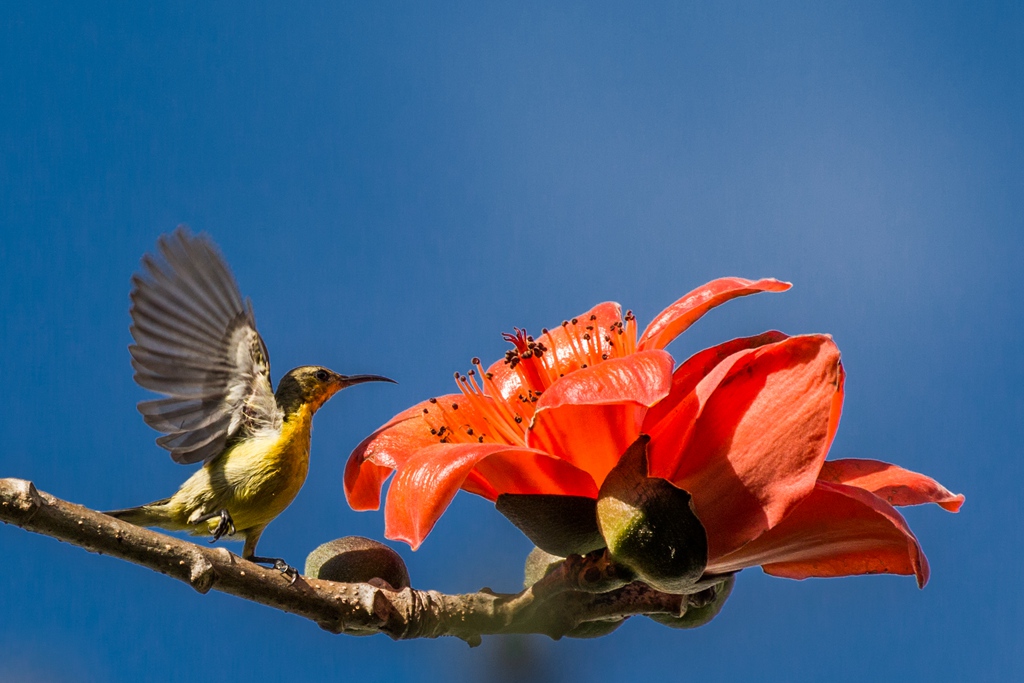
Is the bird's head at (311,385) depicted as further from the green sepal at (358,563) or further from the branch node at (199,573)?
the branch node at (199,573)

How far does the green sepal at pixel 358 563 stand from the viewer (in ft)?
5.71

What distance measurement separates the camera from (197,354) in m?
3.27

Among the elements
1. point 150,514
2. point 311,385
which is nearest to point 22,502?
point 150,514

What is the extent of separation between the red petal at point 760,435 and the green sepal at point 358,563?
561 millimetres

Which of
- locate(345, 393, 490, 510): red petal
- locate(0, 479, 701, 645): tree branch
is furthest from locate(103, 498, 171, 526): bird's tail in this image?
locate(0, 479, 701, 645): tree branch

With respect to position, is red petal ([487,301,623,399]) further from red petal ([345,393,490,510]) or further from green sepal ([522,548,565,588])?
green sepal ([522,548,565,588])

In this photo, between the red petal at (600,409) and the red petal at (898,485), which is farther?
the red petal at (898,485)

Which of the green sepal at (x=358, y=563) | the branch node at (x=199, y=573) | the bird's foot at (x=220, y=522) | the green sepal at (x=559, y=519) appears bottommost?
the branch node at (x=199, y=573)

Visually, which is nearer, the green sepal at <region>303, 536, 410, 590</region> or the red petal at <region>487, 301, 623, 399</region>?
the green sepal at <region>303, 536, 410, 590</region>

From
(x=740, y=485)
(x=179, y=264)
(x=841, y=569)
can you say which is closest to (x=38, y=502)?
(x=740, y=485)

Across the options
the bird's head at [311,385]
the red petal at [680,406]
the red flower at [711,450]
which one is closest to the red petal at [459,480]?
the red flower at [711,450]

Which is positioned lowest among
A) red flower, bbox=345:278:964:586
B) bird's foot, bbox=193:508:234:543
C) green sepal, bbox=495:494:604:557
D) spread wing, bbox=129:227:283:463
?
green sepal, bbox=495:494:604:557

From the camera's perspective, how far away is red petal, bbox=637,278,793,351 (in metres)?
1.62

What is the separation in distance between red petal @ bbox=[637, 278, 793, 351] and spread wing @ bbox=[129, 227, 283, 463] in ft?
5.92
